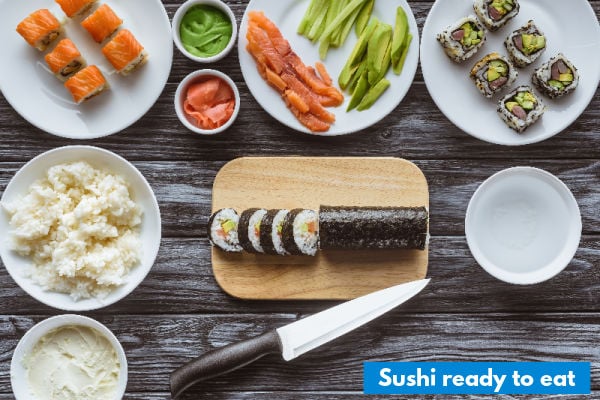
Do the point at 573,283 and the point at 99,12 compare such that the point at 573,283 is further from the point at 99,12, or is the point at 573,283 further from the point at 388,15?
the point at 99,12

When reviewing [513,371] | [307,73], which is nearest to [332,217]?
[307,73]

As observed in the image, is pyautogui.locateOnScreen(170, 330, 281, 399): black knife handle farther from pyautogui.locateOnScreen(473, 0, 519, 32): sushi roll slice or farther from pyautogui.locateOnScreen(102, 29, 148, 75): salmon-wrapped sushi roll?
pyautogui.locateOnScreen(473, 0, 519, 32): sushi roll slice

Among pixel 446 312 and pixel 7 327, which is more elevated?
pixel 446 312

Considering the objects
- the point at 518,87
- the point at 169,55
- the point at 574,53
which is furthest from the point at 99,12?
the point at 574,53

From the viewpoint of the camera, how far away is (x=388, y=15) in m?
2.34

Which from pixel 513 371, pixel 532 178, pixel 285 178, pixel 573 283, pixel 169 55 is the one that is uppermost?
pixel 169 55

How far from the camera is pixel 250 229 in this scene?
2.27m

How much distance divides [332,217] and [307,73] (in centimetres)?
52

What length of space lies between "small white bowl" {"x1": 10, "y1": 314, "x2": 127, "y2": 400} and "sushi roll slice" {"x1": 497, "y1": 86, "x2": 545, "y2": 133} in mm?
1527

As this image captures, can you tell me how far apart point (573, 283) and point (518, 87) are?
72 centimetres

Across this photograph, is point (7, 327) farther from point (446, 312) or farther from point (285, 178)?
point (446, 312)

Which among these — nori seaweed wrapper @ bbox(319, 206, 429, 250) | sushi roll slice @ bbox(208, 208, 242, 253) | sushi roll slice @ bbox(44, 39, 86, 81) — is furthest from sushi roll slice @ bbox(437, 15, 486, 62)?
sushi roll slice @ bbox(44, 39, 86, 81)

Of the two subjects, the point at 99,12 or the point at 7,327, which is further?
the point at 7,327

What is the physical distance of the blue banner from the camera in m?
2.39
